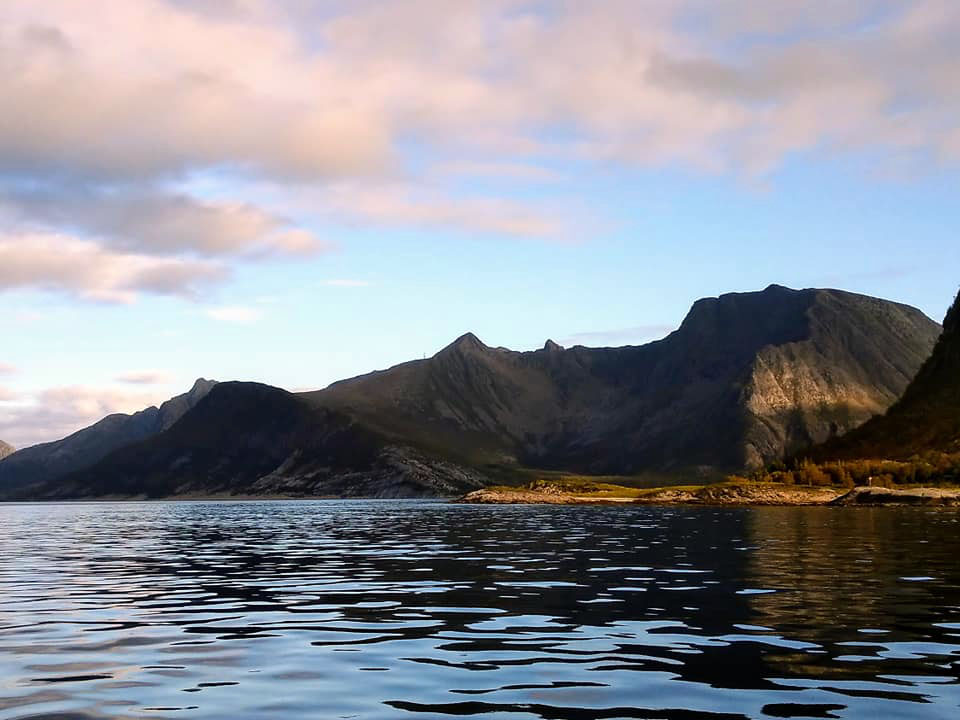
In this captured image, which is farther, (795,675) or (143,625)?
(143,625)

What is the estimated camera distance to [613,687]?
20844 mm

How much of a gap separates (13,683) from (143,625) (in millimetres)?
9734

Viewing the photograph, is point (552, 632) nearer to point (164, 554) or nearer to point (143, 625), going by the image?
point (143, 625)

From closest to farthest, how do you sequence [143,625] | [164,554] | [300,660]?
[300,660], [143,625], [164,554]

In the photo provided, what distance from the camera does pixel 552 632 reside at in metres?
29.2

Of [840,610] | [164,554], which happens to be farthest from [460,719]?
[164,554]

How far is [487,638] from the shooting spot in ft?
91.8

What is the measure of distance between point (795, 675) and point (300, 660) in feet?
37.7

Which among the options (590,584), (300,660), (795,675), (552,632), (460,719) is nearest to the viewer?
(460,719)

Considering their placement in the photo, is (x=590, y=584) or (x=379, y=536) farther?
(x=379, y=536)

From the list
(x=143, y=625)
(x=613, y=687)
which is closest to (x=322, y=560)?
(x=143, y=625)

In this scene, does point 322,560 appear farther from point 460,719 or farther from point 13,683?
point 460,719

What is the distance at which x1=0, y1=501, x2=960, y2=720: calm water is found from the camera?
19688 mm

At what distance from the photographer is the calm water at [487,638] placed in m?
19.7
